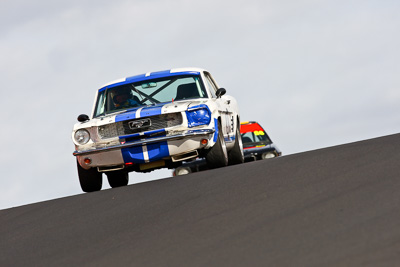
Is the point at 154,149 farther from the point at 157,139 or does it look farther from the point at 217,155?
the point at 217,155

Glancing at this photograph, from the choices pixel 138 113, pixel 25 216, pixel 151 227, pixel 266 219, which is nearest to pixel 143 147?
pixel 138 113

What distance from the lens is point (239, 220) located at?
563 cm

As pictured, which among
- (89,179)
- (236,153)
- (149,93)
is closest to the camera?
(89,179)

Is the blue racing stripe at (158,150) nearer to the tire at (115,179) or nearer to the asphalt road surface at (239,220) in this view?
the asphalt road surface at (239,220)

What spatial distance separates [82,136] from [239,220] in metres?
4.83

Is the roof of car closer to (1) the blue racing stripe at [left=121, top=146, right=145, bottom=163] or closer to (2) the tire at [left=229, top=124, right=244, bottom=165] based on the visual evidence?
(2) the tire at [left=229, top=124, right=244, bottom=165]

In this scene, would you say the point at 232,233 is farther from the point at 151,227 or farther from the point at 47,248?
the point at 47,248

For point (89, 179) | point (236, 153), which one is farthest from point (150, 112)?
point (236, 153)

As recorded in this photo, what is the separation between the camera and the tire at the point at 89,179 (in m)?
10.3

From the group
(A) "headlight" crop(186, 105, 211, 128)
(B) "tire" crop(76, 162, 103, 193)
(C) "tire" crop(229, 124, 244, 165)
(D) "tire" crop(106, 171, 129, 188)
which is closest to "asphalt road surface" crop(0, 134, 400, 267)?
(A) "headlight" crop(186, 105, 211, 128)

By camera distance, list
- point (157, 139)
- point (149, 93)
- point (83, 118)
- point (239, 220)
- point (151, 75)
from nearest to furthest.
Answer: point (239, 220), point (157, 139), point (83, 118), point (149, 93), point (151, 75)

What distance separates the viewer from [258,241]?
4953mm

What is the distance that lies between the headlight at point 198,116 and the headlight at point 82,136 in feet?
4.17

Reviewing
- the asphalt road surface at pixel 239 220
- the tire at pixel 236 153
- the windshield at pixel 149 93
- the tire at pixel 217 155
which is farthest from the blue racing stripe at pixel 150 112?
the tire at pixel 236 153
